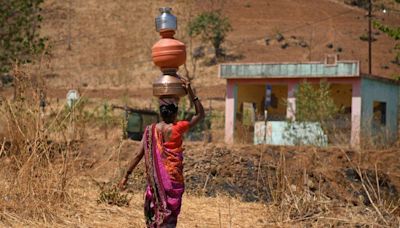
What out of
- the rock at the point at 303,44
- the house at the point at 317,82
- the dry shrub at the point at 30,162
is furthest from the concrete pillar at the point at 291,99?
the rock at the point at 303,44

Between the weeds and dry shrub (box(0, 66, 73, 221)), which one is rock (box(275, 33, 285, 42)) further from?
dry shrub (box(0, 66, 73, 221))

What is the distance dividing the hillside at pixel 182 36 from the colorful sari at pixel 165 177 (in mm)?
34245

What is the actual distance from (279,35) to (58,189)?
45.6 m

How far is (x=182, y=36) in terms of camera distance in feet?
172

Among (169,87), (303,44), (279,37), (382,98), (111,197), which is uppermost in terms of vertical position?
(279,37)

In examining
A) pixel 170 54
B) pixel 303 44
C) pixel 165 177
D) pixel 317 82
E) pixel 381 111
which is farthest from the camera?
pixel 303 44

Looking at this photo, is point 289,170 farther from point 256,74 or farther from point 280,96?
point 280,96

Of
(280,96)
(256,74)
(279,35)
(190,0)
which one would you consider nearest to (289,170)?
(256,74)

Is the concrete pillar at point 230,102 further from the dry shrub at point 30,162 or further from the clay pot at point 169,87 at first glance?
the clay pot at point 169,87

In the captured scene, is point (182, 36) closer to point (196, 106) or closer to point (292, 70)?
point (292, 70)

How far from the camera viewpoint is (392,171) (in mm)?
12969

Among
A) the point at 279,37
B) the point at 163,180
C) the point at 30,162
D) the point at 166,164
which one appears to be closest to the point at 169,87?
the point at 166,164

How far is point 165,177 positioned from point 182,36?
4823cm

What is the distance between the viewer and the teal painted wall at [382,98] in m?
22.3
